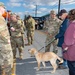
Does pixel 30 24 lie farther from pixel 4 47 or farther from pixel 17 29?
pixel 4 47

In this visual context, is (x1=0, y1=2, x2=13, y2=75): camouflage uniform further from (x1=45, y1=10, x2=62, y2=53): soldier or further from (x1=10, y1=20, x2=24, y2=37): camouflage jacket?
(x1=10, y1=20, x2=24, y2=37): camouflage jacket

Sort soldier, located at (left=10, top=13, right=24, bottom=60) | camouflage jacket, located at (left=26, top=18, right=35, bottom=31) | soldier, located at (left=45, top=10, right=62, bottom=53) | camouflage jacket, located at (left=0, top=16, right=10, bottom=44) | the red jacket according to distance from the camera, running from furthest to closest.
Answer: camouflage jacket, located at (left=26, top=18, right=35, bottom=31), soldier, located at (left=10, top=13, right=24, bottom=60), soldier, located at (left=45, top=10, right=62, bottom=53), camouflage jacket, located at (left=0, top=16, right=10, bottom=44), the red jacket

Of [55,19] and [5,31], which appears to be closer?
[5,31]

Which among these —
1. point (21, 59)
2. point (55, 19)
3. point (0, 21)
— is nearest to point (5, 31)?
point (0, 21)

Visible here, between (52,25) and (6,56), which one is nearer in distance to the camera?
(6,56)

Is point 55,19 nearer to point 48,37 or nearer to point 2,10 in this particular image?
point 48,37

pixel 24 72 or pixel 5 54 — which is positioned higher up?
pixel 5 54

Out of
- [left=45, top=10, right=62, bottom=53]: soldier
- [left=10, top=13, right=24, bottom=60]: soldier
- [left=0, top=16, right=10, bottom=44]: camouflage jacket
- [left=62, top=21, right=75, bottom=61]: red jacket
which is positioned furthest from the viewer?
[left=10, top=13, right=24, bottom=60]: soldier

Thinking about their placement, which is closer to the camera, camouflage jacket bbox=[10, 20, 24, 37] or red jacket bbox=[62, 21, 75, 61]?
red jacket bbox=[62, 21, 75, 61]

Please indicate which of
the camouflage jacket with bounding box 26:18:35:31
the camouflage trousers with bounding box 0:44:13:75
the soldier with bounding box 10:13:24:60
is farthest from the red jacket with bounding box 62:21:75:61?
the camouflage jacket with bounding box 26:18:35:31

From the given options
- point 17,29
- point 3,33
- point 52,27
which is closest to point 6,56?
point 3,33

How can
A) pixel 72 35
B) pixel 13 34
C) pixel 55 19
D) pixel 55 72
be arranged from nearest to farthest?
pixel 72 35
pixel 55 72
pixel 55 19
pixel 13 34

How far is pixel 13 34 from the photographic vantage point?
999 centimetres

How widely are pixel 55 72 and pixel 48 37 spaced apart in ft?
5.75
